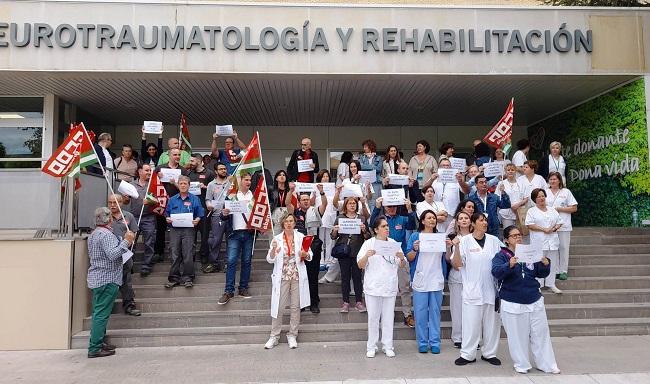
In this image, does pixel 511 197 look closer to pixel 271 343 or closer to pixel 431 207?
pixel 431 207

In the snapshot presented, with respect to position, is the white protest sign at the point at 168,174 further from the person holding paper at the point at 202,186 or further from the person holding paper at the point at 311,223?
the person holding paper at the point at 311,223

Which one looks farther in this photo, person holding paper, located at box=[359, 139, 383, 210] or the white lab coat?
person holding paper, located at box=[359, 139, 383, 210]

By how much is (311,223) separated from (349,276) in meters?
1.51

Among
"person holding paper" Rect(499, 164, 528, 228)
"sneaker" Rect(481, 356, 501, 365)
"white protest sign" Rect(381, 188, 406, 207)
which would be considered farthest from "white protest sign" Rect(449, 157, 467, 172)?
"sneaker" Rect(481, 356, 501, 365)

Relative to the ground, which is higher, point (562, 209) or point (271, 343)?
point (562, 209)

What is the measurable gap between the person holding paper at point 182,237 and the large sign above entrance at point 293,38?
153 inches

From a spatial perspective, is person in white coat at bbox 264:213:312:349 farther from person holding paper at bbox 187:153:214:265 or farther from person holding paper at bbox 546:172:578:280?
person holding paper at bbox 546:172:578:280

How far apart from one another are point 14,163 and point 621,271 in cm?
1372

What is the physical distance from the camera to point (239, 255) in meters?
8.07

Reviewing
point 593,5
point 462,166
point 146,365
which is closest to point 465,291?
point 462,166

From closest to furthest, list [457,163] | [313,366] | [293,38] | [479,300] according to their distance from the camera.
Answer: [479,300] < [313,366] < [457,163] < [293,38]

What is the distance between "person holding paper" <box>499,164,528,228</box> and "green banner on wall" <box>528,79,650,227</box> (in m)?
4.00

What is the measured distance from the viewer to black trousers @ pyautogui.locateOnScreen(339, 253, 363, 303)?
758 centimetres

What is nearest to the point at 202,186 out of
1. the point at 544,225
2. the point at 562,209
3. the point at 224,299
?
the point at 224,299
